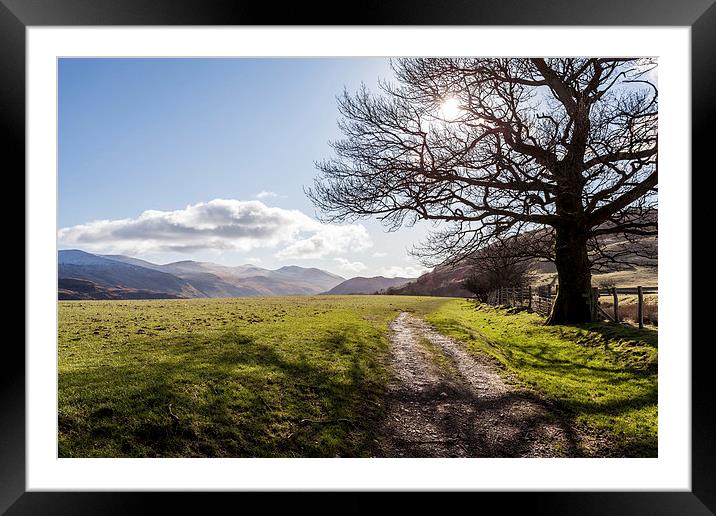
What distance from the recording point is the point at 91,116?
5.46 metres

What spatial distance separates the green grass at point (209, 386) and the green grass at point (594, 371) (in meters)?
2.04

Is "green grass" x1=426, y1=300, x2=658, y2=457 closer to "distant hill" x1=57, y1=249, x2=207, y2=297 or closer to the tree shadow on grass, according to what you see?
the tree shadow on grass

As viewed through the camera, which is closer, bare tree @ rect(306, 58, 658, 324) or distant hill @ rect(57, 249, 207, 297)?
bare tree @ rect(306, 58, 658, 324)

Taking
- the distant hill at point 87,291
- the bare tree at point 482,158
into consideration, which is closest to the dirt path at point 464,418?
the bare tree at point 482,158

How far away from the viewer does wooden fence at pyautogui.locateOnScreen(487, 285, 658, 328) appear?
522 centimetres

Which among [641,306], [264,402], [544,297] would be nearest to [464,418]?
[264,402]

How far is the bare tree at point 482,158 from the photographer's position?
17.1ft

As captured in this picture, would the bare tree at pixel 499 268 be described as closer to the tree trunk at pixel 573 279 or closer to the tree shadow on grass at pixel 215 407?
the tree trunk at pixel 573 279

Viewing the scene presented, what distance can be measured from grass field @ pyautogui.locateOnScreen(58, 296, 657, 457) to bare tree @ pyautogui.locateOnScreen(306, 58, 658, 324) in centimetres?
187

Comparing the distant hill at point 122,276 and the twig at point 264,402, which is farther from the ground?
the distant hill at point 122,276

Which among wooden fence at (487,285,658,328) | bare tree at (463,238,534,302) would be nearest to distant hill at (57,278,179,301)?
bare tree at (463,238,534,302)

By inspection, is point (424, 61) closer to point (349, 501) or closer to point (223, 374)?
point (223, 374)

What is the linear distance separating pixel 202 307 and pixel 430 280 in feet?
15.7
